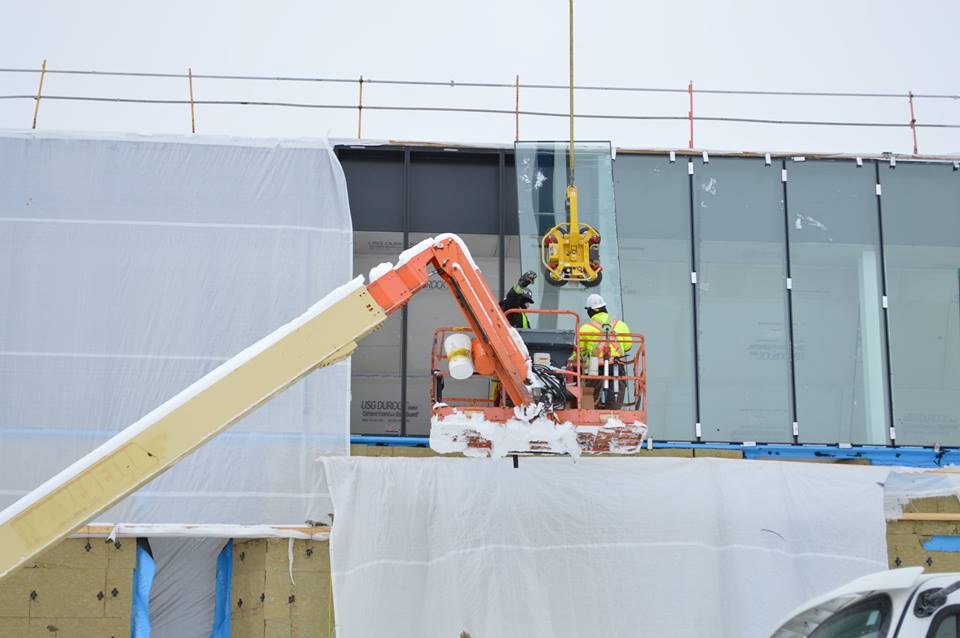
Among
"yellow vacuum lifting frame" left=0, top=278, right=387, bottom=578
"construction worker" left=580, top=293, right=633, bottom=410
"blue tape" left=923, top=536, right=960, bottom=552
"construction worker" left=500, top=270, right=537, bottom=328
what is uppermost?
"construction worker" left=500, top=270, right=537, bottom=328

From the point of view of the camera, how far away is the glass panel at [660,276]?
54.3 feet

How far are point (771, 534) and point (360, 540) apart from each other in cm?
521

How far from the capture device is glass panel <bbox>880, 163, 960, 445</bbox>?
1678 cm

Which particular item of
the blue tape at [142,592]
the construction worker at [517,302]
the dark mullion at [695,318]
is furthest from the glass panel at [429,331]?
the construction worker at [517,302]

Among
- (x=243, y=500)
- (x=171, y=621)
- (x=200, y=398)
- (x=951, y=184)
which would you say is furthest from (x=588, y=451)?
(x=951, y=184)

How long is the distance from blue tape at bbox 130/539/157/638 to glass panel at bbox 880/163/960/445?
1037 cm

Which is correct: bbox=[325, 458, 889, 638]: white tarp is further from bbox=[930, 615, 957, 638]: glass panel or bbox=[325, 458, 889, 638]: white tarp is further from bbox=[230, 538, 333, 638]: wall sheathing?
bbox=[930, 615, 957, 638]: glass panel

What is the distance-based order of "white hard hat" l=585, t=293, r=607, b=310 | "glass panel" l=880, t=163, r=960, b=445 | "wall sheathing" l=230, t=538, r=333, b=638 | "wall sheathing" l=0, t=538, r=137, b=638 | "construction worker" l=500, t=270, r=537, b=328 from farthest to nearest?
"glass panel" l=880, t=163, r=960, b=445, "wall sheathing" l=230, t=538, r=333, b=638, "wall sheathing" l=0, t=538, r=137, b=638, "white hard hat" l=585, t=293, r=607, b=310, "construction worker" l=500, t=270, r=537, b=328

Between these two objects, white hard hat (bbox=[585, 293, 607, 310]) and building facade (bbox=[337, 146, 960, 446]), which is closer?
white hard hat (bbox=[585, 293, 607, 310])

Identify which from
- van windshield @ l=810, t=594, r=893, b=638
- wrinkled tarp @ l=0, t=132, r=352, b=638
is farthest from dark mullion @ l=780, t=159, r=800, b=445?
van windshield @ l=810, t=594, r=893, b=638

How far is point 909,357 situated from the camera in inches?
668

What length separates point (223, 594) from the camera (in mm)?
15273

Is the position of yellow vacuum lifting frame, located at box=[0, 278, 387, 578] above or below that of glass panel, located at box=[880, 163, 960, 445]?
below

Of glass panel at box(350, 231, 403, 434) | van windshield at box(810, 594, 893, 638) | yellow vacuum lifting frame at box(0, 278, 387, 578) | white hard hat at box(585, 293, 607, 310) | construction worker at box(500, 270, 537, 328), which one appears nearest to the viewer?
van windshield at box(810, 594, 893, 638)
